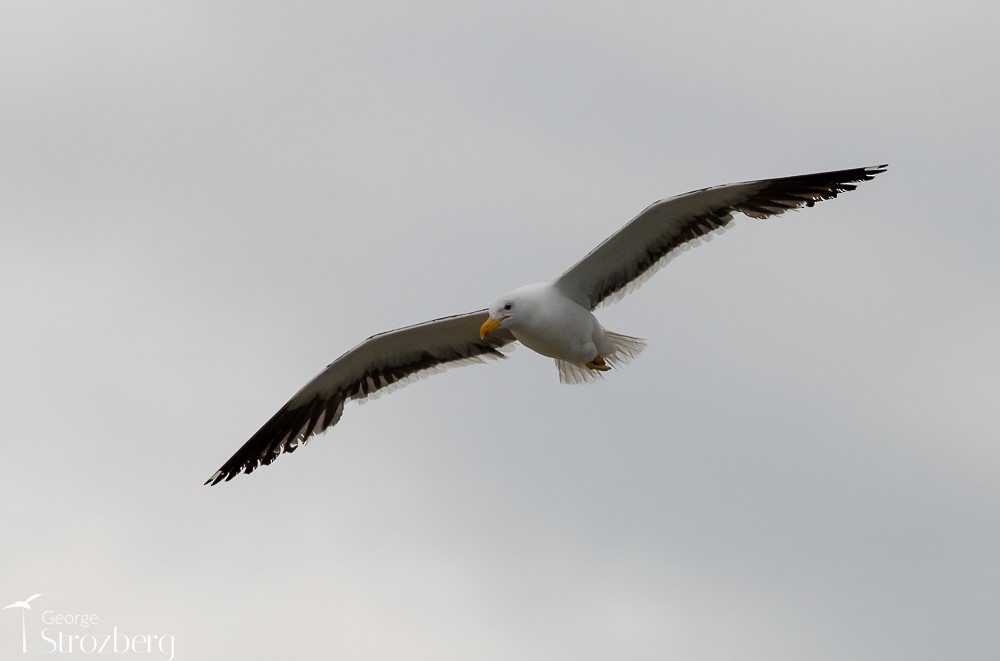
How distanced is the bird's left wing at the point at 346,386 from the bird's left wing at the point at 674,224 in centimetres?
167

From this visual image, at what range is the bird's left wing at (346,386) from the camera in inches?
701

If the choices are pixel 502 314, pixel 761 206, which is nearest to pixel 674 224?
pixel 761 206

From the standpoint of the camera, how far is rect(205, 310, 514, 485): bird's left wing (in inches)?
701

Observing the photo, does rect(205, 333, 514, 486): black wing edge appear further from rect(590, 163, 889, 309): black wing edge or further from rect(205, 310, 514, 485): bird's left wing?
rect(590, 163, 889, 309): black wing edge

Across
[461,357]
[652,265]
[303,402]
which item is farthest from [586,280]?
[303,402]

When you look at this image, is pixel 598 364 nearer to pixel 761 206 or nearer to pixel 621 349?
pixel 621 349

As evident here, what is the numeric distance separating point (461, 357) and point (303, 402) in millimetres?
1961

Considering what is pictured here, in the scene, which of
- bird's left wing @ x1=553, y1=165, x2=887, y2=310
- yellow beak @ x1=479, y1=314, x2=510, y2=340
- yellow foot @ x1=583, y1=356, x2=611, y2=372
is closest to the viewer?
yellow beak @ x1=479, y1=314, x2=510, y2=340

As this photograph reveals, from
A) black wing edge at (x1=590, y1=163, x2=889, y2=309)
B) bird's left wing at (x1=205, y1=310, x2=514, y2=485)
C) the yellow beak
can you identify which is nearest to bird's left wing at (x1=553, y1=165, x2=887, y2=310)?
black wing edge at (x1=590, y1=163, x2=889, y2=309)

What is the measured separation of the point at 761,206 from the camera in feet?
53.5

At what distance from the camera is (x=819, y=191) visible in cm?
1612

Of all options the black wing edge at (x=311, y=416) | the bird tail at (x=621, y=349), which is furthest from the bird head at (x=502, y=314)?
the black wing edge at (x=311, y=416)

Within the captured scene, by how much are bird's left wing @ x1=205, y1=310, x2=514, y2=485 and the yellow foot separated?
125cm

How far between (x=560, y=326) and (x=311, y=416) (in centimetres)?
385
